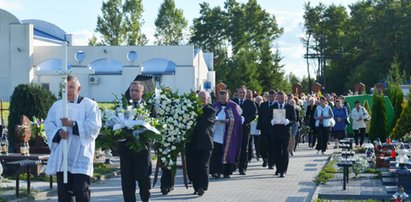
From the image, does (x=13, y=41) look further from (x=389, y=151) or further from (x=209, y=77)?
(x=389, y=151)

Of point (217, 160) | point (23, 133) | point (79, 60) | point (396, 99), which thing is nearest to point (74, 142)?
point (23, 133)

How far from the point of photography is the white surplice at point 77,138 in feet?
35.6

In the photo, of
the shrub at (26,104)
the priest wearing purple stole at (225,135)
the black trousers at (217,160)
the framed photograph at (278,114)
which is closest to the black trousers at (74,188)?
the priest wearing purple stole at (225,135)

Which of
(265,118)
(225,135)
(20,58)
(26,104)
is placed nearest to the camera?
(225,135)

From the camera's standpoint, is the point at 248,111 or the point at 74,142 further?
the point at 248,111

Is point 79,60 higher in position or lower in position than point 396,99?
higher

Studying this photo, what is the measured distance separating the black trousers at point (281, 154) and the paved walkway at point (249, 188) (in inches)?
9.4

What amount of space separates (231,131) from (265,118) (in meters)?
1.76

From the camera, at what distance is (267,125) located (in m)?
21.5

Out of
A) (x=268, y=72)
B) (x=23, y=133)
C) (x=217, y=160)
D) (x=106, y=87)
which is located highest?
(x=268, y=72)

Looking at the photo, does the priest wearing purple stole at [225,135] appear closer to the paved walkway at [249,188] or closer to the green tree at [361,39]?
the paved walkway at [249,188]

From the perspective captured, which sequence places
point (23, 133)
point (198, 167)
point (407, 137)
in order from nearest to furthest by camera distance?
point (198, 167) < point (23, 133) < point (407, 137)

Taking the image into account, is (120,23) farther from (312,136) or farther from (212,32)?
(312,136)

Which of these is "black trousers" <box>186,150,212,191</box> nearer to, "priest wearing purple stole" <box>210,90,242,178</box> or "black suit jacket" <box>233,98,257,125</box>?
"priest wearing purple stole" <box>210,90,242,178</box>
